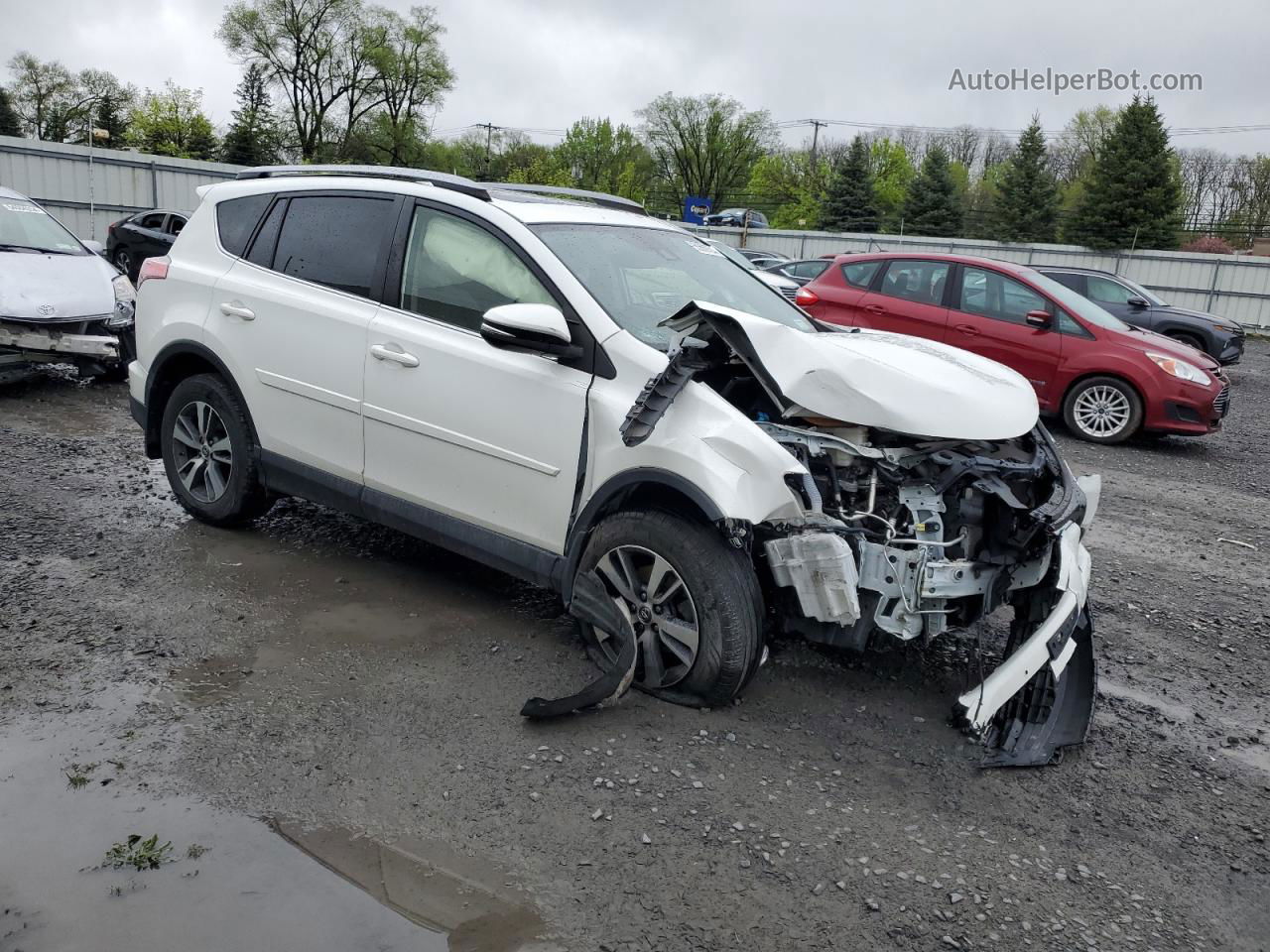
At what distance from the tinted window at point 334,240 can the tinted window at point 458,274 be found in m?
0.22

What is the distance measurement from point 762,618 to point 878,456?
2.27ft

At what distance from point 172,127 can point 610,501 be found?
63774mm

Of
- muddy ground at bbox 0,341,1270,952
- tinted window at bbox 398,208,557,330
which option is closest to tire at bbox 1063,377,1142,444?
muddy ground at bbox 0,341,1270,952

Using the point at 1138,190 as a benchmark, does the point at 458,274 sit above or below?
below

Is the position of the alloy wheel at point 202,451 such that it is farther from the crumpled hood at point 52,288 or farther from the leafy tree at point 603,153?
the leafy tree at point 603,153

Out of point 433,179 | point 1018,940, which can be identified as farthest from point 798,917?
point 433,179

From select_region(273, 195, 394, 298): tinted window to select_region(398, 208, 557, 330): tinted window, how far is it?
8.8 inches

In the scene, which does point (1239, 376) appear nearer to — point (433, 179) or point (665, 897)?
point (433, 179)

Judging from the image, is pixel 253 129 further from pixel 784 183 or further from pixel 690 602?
pixel 690 602

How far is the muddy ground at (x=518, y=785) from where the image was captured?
2697mm

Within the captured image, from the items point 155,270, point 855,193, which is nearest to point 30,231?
point 155,270

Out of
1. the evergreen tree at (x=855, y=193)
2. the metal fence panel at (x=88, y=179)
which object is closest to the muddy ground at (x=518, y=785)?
the metal fence panel at (x=88, y=179)

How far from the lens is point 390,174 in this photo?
4.82 metres

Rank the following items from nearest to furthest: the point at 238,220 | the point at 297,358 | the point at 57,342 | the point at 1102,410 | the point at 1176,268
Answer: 1. the point at 297,358
2. the point at 238,220
3. the point at 57,342
4. the point at 1102,410
5. the point at 1176,268
